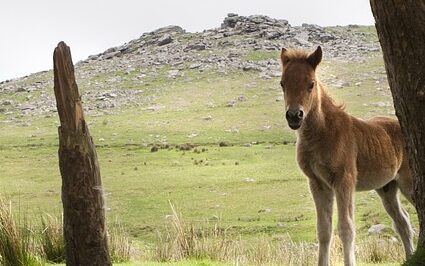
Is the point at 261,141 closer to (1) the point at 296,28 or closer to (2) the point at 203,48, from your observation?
(2) the point at 203,48

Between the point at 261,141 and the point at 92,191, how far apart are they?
42.6 m

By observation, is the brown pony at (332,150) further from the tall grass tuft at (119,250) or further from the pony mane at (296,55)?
the tall grass tuft at (119,250)

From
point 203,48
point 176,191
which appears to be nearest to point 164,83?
point 203,48

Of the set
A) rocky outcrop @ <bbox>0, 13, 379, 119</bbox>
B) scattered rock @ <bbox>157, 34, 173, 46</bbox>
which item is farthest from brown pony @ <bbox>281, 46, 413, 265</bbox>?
scattered rock @ <bbox>157, 34, 173, 46</bbox>

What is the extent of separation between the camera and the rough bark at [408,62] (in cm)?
568

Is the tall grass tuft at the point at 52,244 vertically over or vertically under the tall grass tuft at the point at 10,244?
under

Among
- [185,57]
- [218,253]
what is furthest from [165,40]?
[218,253]

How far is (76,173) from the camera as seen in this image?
8070mm

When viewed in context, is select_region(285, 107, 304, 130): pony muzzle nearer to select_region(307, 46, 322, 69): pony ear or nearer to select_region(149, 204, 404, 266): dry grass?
select_region(307, 46, 322, 69): pony ear

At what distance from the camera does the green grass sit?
1029 inches

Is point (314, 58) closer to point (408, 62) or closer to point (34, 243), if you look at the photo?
point (408, 62)

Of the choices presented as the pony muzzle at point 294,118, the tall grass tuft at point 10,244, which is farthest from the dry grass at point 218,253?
the pony muzzle at point 294,118

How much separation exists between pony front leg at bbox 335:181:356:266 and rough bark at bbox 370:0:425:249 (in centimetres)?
276

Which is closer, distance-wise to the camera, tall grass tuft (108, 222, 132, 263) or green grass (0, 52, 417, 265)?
tall grass tuft (108, 222, 132, 263)
